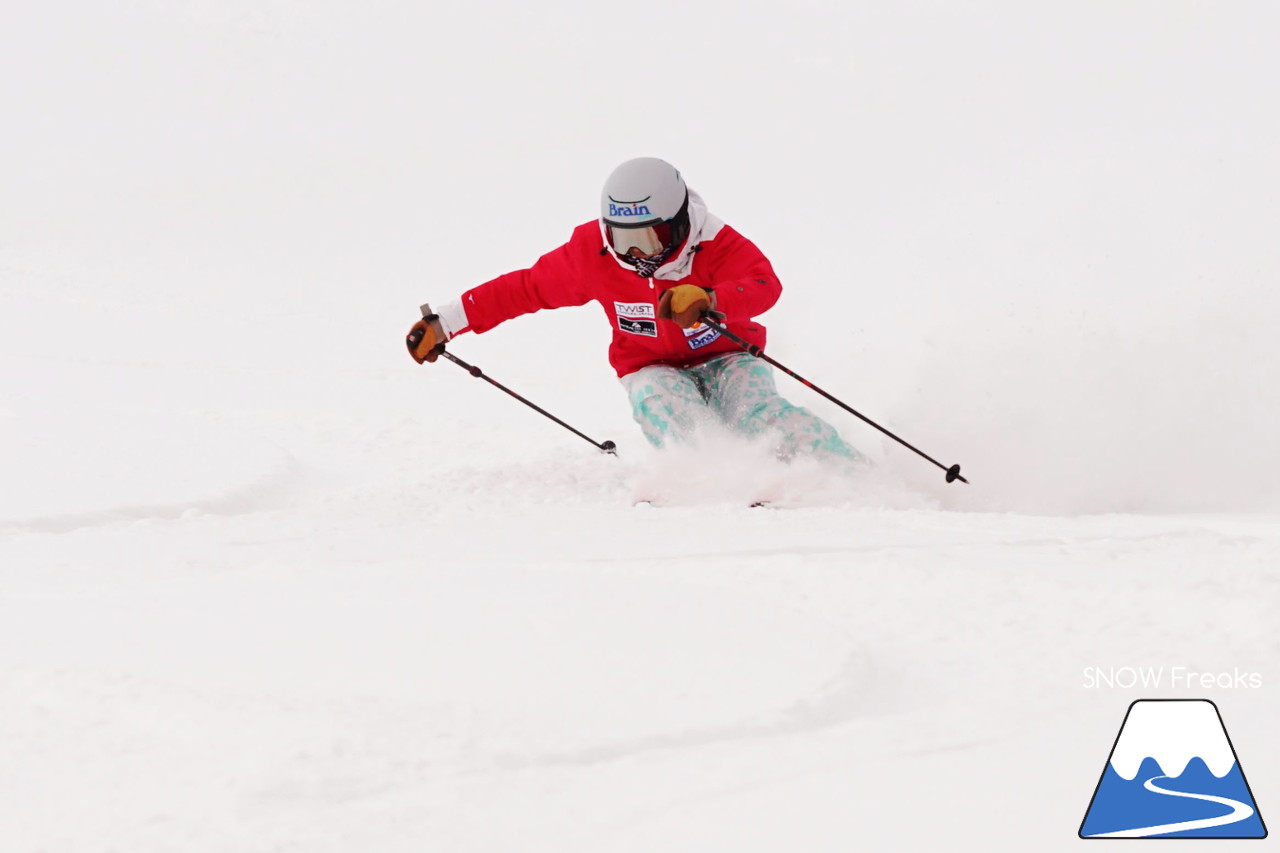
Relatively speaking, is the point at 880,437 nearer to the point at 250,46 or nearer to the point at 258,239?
the point at 258,239

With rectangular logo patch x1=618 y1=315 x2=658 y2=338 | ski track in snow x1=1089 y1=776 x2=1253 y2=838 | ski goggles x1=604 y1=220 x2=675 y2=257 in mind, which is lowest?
ski track in snow x1=1089 y1=776 x2=1253 y2=838

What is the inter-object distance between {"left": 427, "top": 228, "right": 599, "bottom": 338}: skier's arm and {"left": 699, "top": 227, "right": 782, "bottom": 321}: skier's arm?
2.08 ft

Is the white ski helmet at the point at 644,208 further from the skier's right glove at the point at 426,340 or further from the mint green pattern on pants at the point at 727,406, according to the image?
the skier's right glove at the point at 426,340

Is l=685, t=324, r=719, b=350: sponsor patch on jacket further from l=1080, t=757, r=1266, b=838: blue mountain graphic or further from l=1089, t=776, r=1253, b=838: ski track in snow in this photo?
l=1089, t=776, r=1253, b=838: ski track in snow

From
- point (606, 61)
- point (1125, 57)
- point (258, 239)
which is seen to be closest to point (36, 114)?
point (258, 239)

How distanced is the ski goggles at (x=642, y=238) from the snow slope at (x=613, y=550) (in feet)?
2.63

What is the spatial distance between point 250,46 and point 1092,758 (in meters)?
22.1

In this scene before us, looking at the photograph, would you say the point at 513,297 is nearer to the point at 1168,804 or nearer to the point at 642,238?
the point at 642,238

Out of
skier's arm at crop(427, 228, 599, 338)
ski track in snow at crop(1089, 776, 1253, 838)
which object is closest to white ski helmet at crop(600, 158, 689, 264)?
skier's arm at crop(427, 228, 599, 338)

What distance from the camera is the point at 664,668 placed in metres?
2.36

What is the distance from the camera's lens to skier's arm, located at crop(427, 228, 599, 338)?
5.26m

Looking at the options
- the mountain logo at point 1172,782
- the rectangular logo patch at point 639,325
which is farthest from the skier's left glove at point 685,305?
the mountain logo at point 1172,782

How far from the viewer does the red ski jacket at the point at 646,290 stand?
16.1 ft

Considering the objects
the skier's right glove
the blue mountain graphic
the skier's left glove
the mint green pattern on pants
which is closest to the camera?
the blue mountain graphic
